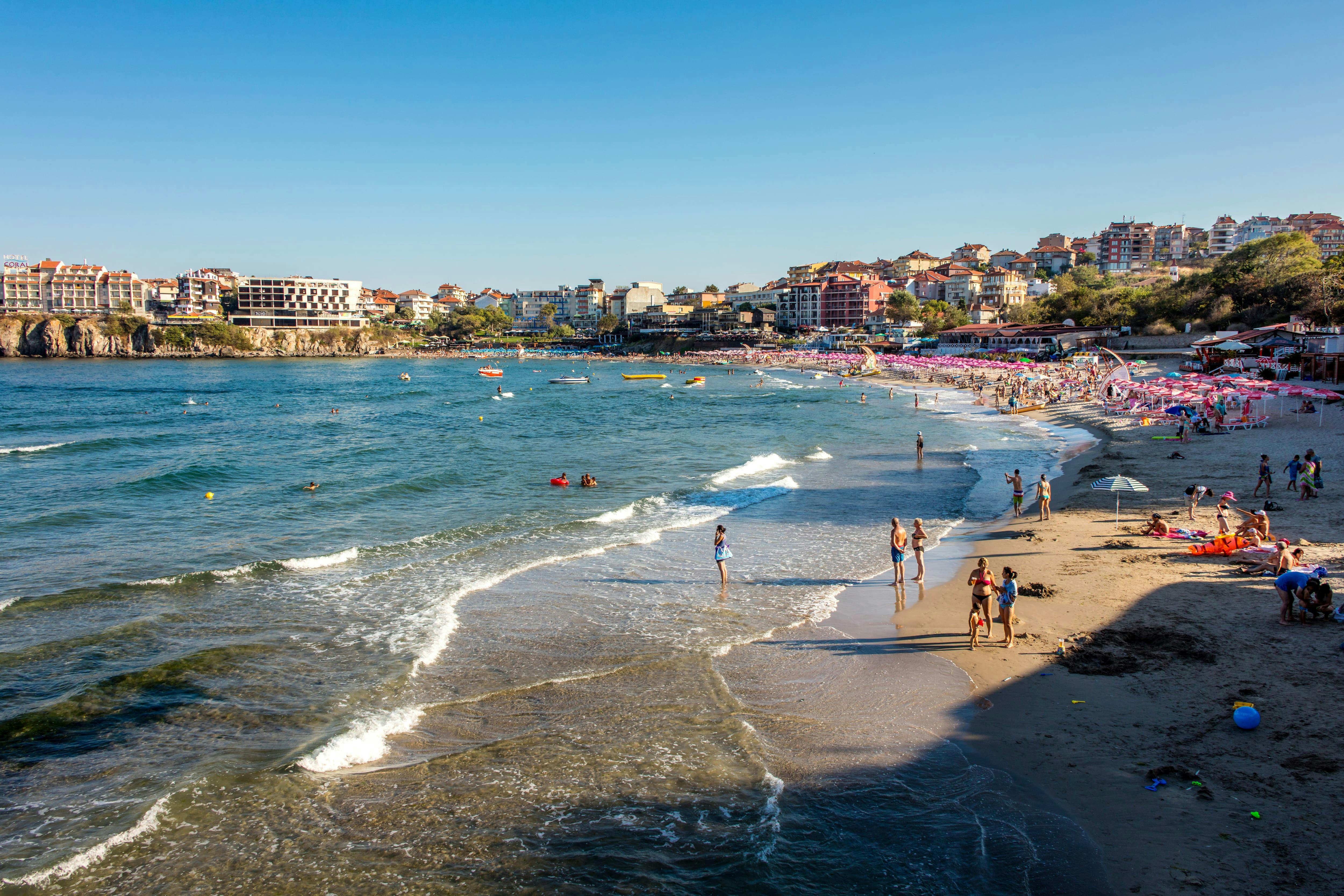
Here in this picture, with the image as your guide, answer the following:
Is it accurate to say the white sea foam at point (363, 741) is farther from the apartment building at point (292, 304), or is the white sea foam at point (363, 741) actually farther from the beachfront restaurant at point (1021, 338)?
the apartment building at point (292, 304)

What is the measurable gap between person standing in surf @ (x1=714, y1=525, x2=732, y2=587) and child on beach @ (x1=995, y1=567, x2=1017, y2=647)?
4901mm

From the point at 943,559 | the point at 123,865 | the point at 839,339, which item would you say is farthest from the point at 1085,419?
the point at 839,339

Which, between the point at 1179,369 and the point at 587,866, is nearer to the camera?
the point at 587,866

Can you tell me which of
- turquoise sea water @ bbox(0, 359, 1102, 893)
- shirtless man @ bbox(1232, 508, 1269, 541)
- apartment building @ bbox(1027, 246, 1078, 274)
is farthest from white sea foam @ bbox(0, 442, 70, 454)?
apartment building @ bbox(1027, 246, 1078, 274)

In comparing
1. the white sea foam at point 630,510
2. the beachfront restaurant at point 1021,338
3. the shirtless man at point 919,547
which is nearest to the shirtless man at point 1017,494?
the shirtless man at point 919,547

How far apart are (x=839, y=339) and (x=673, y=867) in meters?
116

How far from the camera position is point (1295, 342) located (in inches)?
1686

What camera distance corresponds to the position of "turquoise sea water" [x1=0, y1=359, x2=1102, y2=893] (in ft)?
21.7

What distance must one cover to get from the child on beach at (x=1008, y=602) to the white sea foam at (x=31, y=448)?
37.9 metres

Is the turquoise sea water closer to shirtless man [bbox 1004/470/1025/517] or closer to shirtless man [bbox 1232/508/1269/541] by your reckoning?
shirtless man [bbox 1004/470/1025/517]

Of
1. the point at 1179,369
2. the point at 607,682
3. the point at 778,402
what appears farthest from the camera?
the point at 778,402

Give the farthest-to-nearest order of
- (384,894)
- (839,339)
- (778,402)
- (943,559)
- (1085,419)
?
(839,339) < (778,402) < (1085,419) < (943,559) < (384,894)

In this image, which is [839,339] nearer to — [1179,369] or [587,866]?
[1179,369]

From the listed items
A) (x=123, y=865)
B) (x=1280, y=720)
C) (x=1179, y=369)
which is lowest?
(x=123, y=865)
